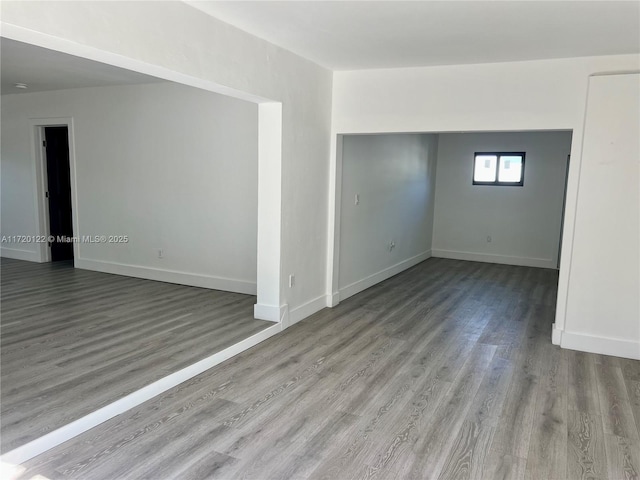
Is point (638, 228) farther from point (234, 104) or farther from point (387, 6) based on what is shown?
point (234, 104)

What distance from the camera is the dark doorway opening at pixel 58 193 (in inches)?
274

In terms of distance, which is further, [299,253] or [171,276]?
[171,276]

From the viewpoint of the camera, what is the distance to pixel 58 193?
7109 millimetres

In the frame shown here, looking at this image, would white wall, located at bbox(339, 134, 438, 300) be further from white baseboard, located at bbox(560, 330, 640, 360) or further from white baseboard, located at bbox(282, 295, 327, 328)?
white baseboard, located at bbox(560, 330, 640, 360)

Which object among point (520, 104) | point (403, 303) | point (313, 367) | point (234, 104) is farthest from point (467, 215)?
point (313, 367)

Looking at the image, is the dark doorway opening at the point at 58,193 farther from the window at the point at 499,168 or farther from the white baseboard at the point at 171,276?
the window at the point at 499,168

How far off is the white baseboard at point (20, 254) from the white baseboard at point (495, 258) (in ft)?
22.4

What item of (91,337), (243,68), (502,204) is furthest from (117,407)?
(502,204)

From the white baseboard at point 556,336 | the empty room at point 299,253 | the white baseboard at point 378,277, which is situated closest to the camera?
the empty room at point 299,253

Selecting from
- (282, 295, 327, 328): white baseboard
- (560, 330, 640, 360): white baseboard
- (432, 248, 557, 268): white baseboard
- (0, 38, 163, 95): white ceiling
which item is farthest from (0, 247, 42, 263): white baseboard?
(560, 330, 640, 360): white baseboard

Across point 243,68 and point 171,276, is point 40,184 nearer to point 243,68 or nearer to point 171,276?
point 171,276

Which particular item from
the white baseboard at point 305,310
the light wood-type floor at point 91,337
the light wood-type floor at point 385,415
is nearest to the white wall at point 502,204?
the light wood-type floor at point 385,415

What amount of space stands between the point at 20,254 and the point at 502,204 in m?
8.11

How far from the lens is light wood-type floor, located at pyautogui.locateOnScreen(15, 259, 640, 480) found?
2.26m
